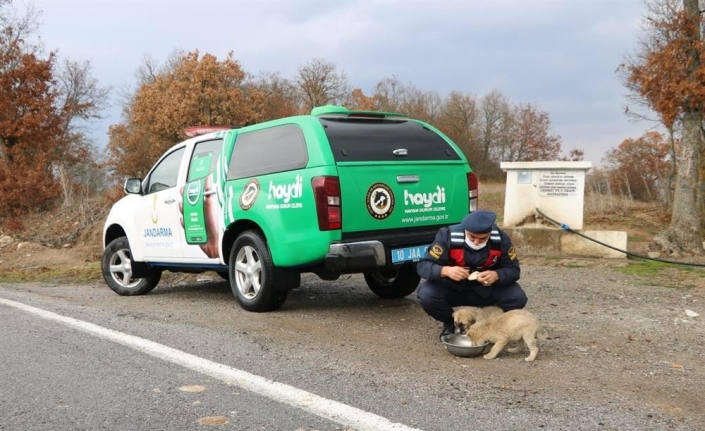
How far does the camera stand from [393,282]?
23.7 ft

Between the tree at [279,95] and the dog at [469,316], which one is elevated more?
the tree at [279,95]

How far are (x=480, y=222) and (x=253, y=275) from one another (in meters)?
2.69

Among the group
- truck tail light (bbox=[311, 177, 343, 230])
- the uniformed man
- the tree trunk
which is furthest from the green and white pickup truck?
the tree trunk

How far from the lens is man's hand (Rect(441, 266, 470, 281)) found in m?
4.48

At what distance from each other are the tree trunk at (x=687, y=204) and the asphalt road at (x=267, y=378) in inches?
266

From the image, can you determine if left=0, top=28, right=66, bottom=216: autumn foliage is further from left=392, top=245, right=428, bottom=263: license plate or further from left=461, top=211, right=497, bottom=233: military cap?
left=461, top=211, right=497, bottom=233: military cap

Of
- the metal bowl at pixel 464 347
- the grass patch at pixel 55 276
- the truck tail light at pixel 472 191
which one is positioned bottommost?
the grass patch at pixel 55 276

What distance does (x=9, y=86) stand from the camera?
22.0 meters

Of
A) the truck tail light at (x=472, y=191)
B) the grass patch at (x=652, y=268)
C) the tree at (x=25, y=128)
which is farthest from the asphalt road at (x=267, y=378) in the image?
the tree at (x=25, y=128)

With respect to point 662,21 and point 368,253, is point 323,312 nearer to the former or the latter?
point 368,253

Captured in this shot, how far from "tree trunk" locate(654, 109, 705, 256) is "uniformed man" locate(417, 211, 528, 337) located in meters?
7.30

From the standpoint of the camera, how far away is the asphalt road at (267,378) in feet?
10.3

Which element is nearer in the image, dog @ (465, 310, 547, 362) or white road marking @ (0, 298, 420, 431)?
white road marking @ (0, 298, 420, 431)

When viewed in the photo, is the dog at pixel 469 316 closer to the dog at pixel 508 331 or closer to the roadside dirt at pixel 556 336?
the dog at pixel 508 331
